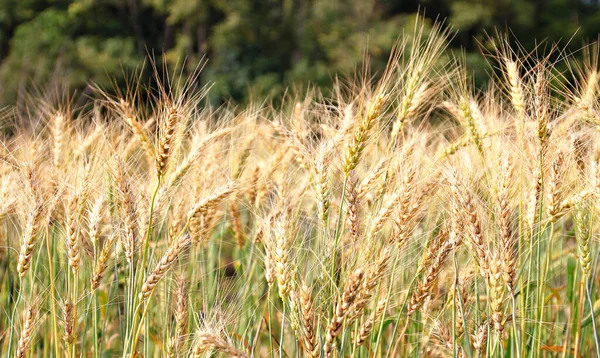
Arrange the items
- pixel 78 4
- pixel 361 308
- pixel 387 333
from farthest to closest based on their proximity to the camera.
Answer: pixel 78 4, pixel 387 333, pixel 361 308

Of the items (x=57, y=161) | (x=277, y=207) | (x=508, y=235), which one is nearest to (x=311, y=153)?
(x=277, y=207)

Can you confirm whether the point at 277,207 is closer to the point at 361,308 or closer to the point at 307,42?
the point at 361,308

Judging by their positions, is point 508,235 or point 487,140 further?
point 487,140

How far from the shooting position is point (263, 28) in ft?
59.6

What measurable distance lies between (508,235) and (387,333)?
1.28 metres

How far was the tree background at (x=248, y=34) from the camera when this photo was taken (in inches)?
623

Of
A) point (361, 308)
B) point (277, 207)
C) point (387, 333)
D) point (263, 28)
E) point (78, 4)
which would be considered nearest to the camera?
point (361, 308)

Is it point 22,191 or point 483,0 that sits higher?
point 483,0

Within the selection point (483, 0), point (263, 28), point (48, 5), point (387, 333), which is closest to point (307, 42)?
point (263, 28)

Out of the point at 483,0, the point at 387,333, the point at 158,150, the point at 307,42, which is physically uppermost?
the point at 483,0

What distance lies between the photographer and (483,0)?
17.4m

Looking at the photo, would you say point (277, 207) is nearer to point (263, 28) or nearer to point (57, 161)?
point (57, 161)

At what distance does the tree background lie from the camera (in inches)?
623

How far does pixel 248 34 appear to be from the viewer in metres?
18.0
